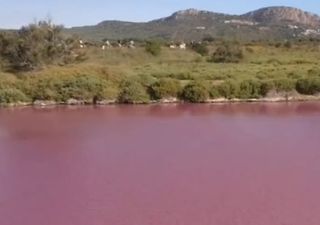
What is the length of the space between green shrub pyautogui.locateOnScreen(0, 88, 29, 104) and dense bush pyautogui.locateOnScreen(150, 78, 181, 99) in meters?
6.17

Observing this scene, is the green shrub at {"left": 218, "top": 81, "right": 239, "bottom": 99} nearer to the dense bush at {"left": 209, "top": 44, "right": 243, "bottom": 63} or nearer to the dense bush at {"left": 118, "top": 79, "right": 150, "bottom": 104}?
the dense bush at {"left": 118, "top": 79, "right": 150, "bottom": 104}

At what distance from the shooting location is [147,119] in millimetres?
24594

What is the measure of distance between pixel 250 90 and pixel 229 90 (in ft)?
3.41

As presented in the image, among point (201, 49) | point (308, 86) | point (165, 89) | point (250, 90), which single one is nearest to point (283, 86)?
point (308, 86)

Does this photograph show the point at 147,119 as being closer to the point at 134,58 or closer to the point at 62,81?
the point at 62,81

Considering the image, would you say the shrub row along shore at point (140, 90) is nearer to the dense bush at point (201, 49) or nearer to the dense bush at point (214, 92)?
the dense bush at point (214, 92)

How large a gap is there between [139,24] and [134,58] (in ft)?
236

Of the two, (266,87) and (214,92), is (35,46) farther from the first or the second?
(266,87)

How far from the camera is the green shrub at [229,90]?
3069 centimetres

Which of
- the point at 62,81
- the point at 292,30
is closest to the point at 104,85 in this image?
the point at 62,81

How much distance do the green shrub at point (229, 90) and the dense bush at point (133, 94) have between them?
11.8 ft

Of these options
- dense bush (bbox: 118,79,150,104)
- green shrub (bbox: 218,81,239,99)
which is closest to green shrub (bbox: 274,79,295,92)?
green shrub (bbox: 218,81,239,99)

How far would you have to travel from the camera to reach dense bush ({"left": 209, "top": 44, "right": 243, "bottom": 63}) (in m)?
47.4

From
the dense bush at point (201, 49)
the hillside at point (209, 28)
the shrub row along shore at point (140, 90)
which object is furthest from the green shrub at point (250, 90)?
the hillside at point (209, 28)
